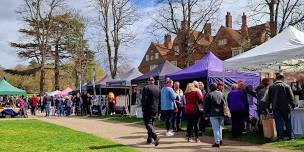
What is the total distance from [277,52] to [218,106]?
116 inches

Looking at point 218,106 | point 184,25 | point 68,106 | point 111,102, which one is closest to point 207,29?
point 184,25

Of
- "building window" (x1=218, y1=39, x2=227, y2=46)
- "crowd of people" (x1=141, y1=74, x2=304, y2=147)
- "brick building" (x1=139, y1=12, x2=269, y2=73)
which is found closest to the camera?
"crowd of people" (x1=141, y1=74, x2=304, y2=147)

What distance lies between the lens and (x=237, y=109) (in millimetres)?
14477

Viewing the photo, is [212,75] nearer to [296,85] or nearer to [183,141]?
[296,85]

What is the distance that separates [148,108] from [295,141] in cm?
413

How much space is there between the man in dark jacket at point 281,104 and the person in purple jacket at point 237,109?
1.28m

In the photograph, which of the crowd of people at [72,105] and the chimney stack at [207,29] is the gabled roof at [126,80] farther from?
the chimney stack at [207,29]

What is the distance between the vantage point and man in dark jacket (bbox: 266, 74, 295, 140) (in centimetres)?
1306

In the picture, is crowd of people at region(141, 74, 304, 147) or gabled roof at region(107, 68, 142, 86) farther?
gabled roof at region(107, 68, 142, 86)

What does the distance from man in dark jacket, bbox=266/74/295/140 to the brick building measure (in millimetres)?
20539

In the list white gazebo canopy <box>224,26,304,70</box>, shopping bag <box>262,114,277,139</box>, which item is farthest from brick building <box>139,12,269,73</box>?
shopping bag <box>262,114,277,139</box>

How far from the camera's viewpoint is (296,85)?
54.0 ft

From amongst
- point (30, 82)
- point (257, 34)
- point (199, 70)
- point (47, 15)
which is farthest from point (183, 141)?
point (30, 82)

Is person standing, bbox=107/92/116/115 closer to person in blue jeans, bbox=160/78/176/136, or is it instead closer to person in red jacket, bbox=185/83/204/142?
person in blue jeans, bbox=160/78/176/136
